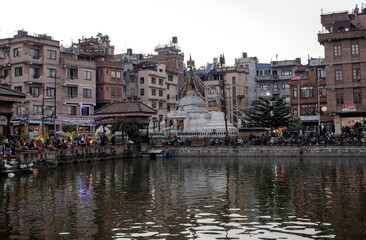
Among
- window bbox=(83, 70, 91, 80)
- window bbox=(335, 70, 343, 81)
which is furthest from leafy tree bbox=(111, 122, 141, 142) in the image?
window bbox=(335, 70, 343, 81)

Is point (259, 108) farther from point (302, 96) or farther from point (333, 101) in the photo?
point (302, 96)

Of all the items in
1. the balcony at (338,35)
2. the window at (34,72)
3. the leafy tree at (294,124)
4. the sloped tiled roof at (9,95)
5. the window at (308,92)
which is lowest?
the leafy tree at (294,124)

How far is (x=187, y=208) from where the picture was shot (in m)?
17.8

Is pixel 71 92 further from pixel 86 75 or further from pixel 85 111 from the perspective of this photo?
pixel 86 75

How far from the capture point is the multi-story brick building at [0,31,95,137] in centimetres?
7075

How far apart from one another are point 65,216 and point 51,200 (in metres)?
4.33

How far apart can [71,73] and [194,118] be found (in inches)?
930

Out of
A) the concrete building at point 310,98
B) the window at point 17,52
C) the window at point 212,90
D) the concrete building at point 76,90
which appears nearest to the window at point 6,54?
the window at point 17,52

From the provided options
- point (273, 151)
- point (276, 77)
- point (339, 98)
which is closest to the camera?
point (273, 151)

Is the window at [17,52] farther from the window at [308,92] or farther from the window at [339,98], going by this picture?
the window at [339,98]

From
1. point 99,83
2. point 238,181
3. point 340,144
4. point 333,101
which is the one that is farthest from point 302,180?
point 99,83

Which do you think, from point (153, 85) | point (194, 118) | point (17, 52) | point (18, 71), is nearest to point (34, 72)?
point (18, 71)

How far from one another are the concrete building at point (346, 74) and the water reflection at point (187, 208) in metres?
35.1

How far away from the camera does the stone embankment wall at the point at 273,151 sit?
156 feet
